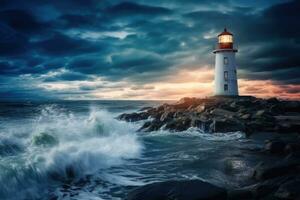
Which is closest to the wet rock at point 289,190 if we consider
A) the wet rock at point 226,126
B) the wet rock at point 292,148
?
the wet rock at point 292,148

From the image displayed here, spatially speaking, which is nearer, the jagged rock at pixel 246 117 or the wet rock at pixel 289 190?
the wet rock at pixel 289 190

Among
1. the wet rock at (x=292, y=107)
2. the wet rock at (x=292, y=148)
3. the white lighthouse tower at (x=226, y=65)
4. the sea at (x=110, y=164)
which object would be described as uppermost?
the white lighthouse tower at (x=226, y=65)

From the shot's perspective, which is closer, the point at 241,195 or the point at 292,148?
the point at 241,195

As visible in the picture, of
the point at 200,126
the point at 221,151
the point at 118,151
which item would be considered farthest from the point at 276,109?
the point at 118,151

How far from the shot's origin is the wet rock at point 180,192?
5156mm

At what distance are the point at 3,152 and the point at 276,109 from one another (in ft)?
63.5

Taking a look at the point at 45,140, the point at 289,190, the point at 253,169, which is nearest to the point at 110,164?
the point at 45,140

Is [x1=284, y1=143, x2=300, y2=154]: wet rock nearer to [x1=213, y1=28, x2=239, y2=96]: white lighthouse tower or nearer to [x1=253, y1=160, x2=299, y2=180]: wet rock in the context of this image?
[x1=253, y1=160, x2=299, y2=180]: wet rock

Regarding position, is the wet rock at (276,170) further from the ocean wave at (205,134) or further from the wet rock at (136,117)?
the wet rock at (136,117)

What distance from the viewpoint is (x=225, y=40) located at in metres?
27.7

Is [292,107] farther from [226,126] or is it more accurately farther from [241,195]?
[241,195]

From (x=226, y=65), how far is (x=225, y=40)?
2259 millimetres

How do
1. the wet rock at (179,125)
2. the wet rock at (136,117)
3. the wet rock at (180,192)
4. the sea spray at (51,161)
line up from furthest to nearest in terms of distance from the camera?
the wet rock at (136,117), the wet rock at (179,125), the sea spray at (51,161), the wet rock at (180,192)

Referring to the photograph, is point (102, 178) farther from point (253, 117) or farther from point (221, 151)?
point (253, 117)
